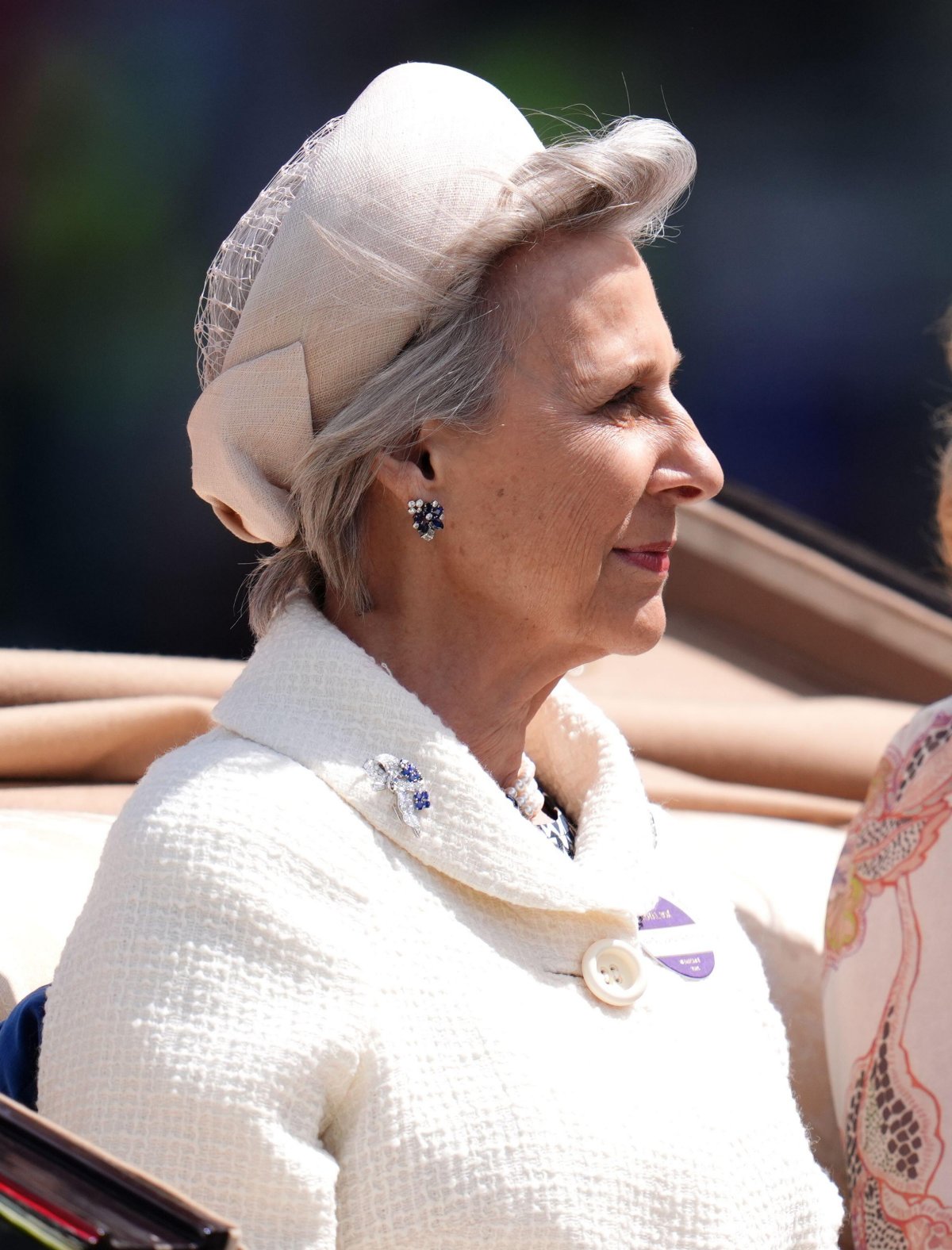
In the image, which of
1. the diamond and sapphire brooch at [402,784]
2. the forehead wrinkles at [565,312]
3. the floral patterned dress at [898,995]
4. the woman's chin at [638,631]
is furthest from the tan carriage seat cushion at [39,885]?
the floral patterned dress at [898,995]

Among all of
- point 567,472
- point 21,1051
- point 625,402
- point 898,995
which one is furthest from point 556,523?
point 898,995

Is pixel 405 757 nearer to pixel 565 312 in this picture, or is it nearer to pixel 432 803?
pixel 432 803

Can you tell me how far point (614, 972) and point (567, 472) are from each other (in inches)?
20.5

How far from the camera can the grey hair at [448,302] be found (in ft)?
4.91

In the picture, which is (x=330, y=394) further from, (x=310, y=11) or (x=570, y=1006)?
(x=310, y=11)

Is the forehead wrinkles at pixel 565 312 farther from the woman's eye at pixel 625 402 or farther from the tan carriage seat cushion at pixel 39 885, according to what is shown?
the tan carriage seat cushion at pixel 39 885

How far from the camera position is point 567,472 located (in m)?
1.49

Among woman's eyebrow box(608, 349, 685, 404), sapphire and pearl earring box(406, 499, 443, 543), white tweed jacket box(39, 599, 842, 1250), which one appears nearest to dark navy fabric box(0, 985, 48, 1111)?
white tweed jacket box(39, 599, 842, 1250)

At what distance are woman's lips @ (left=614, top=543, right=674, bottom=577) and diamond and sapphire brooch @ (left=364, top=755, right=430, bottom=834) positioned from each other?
326 millimetres

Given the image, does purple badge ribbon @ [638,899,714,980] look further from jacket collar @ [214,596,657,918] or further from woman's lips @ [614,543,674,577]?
woman's lips @ [614,543,674,577]

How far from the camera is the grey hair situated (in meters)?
1.50

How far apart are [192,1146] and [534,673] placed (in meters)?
0.63

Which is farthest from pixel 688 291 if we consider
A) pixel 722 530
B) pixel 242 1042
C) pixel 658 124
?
pixel 242 1042

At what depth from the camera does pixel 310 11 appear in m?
3.37
